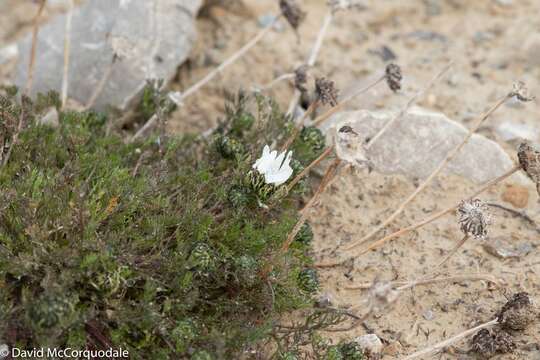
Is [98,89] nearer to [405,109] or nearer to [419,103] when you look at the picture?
[405,109]

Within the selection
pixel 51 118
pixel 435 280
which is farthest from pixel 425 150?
pixel 51 118

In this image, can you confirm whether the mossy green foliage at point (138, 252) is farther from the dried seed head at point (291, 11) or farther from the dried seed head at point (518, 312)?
the dried seed head at point (291, 11)

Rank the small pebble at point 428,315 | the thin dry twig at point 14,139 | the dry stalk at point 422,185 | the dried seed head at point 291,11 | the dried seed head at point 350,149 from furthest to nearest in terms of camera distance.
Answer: the dried seed head at point 291,11 < the dry stalk at point 422,185 < the small pebble at point 428,315 < the thin dry twig at point 14,139 < the dried seed head at point 350,149

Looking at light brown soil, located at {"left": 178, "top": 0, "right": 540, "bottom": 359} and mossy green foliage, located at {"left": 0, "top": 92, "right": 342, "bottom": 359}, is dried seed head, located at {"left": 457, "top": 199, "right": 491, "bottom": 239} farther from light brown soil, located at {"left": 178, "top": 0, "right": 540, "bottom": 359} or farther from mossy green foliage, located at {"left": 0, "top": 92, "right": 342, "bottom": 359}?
mossy green foliage, located at {"left": 0, "top": 92, "right": 342, "bottom": 359}

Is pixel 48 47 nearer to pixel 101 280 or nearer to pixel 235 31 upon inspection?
pixel 235 31

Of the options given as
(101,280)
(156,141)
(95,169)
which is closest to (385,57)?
(156,141)

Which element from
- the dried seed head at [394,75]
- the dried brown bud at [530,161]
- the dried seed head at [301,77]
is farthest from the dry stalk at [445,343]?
the dried seed head at [301,77]

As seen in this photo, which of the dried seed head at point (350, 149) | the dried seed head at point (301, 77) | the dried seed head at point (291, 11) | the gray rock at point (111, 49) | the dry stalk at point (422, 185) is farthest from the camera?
the gray rock at point (111, 49)
